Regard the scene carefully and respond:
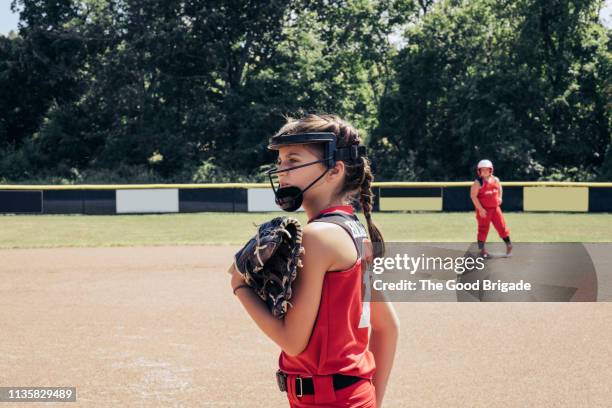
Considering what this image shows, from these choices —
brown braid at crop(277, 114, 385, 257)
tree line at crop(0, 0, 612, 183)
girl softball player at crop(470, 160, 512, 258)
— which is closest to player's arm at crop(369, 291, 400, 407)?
brown braid at crop(277, 114, 385, 257)

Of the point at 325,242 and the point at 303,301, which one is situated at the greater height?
the point at 325,242

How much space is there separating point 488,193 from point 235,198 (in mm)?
14936

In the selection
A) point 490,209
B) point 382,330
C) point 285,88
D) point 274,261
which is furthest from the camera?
point 285,88

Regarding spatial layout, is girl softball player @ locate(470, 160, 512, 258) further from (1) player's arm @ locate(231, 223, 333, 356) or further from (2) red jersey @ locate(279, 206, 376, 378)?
(1) player's arm @ locate(231, 223, 333, 356)

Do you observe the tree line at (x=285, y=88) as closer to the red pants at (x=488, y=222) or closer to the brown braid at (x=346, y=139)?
the red pants at (x=488, y=222)

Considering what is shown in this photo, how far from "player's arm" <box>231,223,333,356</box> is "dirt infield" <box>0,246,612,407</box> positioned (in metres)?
3.76

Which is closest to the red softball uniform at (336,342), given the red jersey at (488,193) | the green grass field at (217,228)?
the red jersey at (488,193)

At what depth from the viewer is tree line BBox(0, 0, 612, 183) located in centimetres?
3769

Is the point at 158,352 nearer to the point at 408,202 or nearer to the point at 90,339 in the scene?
the point at 90,339

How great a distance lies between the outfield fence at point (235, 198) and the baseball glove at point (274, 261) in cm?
2445

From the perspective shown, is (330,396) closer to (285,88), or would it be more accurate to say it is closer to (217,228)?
(217,228)

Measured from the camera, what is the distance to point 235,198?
28.0 m

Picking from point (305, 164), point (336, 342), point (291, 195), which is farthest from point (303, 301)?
point (305, 164)

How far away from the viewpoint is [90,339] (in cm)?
830
